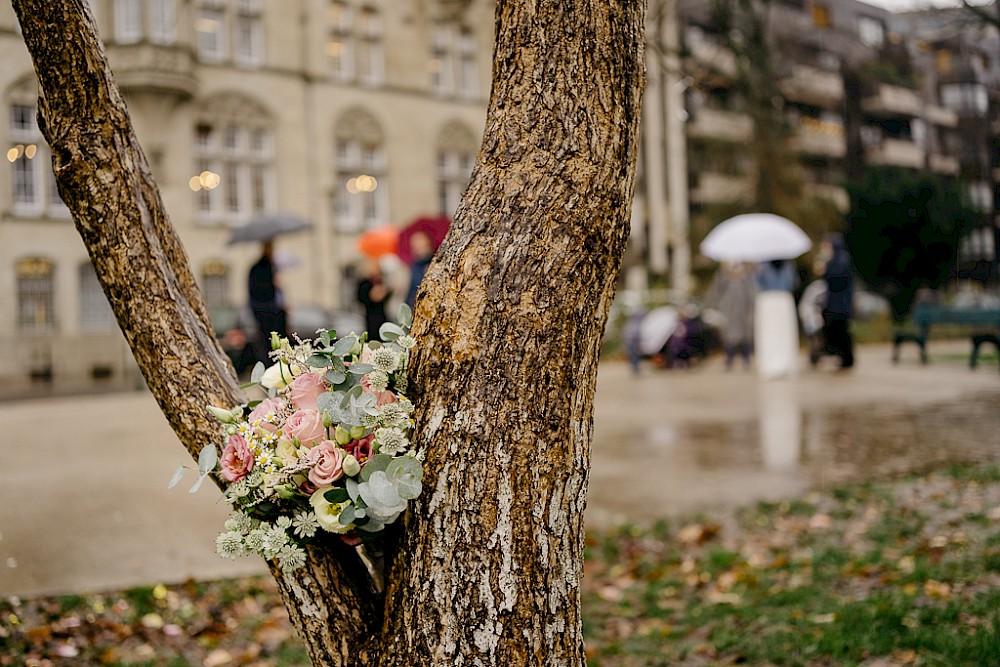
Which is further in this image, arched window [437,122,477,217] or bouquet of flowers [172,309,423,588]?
arched window [437,122,477,217]

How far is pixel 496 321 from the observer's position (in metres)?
2.16

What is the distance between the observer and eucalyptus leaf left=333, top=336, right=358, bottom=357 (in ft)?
7.43

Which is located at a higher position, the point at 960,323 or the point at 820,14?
the point at 820,14

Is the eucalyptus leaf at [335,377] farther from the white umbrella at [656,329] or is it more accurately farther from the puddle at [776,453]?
the white umbrella at [656,329]

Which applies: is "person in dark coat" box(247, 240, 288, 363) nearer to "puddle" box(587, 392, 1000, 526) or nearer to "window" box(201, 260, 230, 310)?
"puddle" box(587, 392, 1000, 526)

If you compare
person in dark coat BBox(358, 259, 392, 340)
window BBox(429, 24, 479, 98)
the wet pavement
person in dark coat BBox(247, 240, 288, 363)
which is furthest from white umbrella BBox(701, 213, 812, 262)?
window BBox(429, 24, 479, 98)

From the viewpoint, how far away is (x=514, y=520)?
2129mm

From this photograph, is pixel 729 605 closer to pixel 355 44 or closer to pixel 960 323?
pixel 960 323

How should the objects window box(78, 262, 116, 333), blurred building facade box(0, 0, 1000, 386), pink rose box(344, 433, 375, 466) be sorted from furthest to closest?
1. window box(78, 262, 116, 333)
2. blurred building facade box(0, 0, 1000, 386)
3. pink rose box(344, 433, 375, 466)

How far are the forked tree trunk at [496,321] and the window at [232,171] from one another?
26.2m

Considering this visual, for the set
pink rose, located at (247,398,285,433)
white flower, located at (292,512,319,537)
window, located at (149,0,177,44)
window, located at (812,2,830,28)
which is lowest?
white flower, located at (292,512,319,537)

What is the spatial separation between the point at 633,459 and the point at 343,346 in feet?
20.3

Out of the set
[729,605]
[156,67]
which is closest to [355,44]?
[156,67]

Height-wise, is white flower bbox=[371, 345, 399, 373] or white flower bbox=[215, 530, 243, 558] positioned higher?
white flower bbox=[371, 345, 399, 373]
